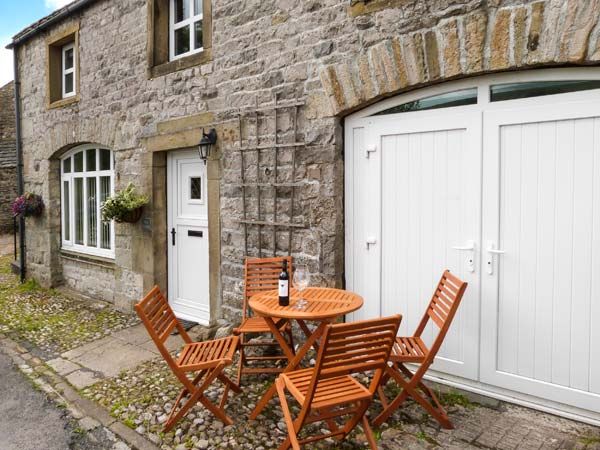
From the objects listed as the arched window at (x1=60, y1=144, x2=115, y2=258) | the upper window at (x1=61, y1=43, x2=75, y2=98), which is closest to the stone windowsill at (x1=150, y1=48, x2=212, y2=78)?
the arched window at (x1=60, y1=144, x2=115, y2=258)

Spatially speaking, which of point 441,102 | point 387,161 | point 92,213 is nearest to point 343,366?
point 387,161

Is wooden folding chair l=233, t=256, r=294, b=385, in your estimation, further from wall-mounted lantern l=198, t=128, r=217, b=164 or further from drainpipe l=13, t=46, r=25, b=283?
drainpipe l=13, t=46, r=25, b=283

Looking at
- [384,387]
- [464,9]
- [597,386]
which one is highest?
[464,9]

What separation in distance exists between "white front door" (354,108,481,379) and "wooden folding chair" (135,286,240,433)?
144 centimetres

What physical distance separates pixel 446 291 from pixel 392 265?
2.37 feet

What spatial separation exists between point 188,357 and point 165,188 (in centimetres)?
335

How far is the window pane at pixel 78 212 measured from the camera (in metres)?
7.86

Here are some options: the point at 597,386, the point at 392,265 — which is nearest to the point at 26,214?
the point at 392,265

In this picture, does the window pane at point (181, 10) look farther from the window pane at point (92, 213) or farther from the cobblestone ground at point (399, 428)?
the cobblestone ground at point (399, 428)

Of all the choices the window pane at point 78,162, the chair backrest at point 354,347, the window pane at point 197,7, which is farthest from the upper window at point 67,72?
the chair backrest at point 354,347

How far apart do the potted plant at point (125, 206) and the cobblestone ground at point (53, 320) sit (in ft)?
4.48

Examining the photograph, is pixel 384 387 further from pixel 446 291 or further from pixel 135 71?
A: pixel 135 71

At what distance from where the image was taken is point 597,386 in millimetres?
2988

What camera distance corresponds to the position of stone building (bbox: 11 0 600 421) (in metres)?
3.05
